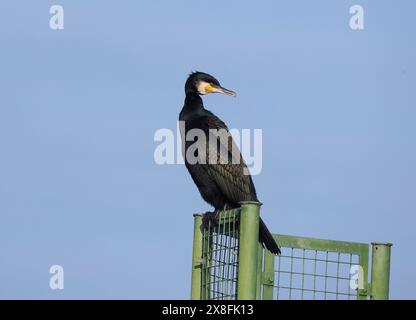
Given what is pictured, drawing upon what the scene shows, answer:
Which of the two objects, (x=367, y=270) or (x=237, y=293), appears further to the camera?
(x=367, y=270)

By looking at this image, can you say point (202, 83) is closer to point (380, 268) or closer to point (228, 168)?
point (228, 168)

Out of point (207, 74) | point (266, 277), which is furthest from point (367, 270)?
point (207, 74)

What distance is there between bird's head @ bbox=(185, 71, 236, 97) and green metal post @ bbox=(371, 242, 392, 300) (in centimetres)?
467

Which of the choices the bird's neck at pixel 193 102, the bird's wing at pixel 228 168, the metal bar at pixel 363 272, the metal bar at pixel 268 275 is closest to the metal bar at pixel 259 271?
the metal bar at pixel 268 275

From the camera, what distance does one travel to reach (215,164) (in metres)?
13.6

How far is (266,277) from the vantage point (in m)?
10.7

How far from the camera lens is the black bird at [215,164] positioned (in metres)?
13.6

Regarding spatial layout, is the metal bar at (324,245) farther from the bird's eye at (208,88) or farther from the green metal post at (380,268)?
the bird's eye at (208,88)

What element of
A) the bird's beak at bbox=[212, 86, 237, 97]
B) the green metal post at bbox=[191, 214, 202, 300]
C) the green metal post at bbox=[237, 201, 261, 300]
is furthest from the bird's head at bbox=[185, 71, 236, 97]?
the green metal post at bbox=[237, 201, 261, 300]

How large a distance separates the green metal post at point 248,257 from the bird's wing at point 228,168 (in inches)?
151

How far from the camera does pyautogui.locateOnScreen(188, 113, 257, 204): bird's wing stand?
13.6 metres

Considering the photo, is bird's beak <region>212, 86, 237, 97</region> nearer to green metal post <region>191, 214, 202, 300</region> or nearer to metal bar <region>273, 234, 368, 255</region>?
green metal post <region>191, 214, 202, 300</region>
